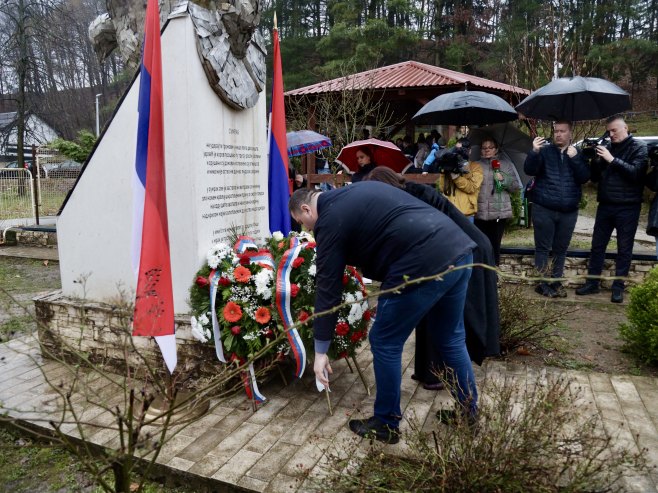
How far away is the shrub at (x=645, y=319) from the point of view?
376 centimetres

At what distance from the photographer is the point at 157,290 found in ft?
10.2

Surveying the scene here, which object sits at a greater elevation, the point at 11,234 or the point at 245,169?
the point at 245,169

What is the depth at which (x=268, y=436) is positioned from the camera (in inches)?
117

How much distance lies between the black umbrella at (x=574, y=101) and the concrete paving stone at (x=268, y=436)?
4283 millimetres

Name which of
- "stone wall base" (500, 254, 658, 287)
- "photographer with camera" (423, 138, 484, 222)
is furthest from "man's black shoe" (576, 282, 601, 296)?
"photographer with camera" (423, 138, 484, 222)

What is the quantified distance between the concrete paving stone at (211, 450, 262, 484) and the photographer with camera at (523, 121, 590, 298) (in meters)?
3.88

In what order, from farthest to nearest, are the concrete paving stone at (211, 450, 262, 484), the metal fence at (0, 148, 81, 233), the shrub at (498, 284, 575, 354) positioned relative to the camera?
1. the metal fence at (0, 148, 81, 233)
2. the shrub at (498, 284, 575, 354)
3. the concrete paving stone at (211, 450, 262, 484)

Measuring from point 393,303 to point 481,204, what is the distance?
3.52 m

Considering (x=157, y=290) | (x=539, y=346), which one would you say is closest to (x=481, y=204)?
(x=539, y=346)

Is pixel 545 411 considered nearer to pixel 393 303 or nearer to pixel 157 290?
pixel 393 303

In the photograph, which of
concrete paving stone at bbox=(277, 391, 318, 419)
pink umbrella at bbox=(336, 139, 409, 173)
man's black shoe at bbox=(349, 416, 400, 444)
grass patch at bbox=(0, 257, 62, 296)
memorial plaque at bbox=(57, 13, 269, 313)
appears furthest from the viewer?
grass patch at bbox=(0, 257, 62, 296)

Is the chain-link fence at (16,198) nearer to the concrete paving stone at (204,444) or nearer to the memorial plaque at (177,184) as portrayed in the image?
the memorial plaque at (177,184)

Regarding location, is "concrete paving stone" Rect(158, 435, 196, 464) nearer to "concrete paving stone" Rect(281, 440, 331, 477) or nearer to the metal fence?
"concrete paving stone" Rect(281, 440, 331, 477)

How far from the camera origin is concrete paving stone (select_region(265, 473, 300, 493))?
2.45 meters
